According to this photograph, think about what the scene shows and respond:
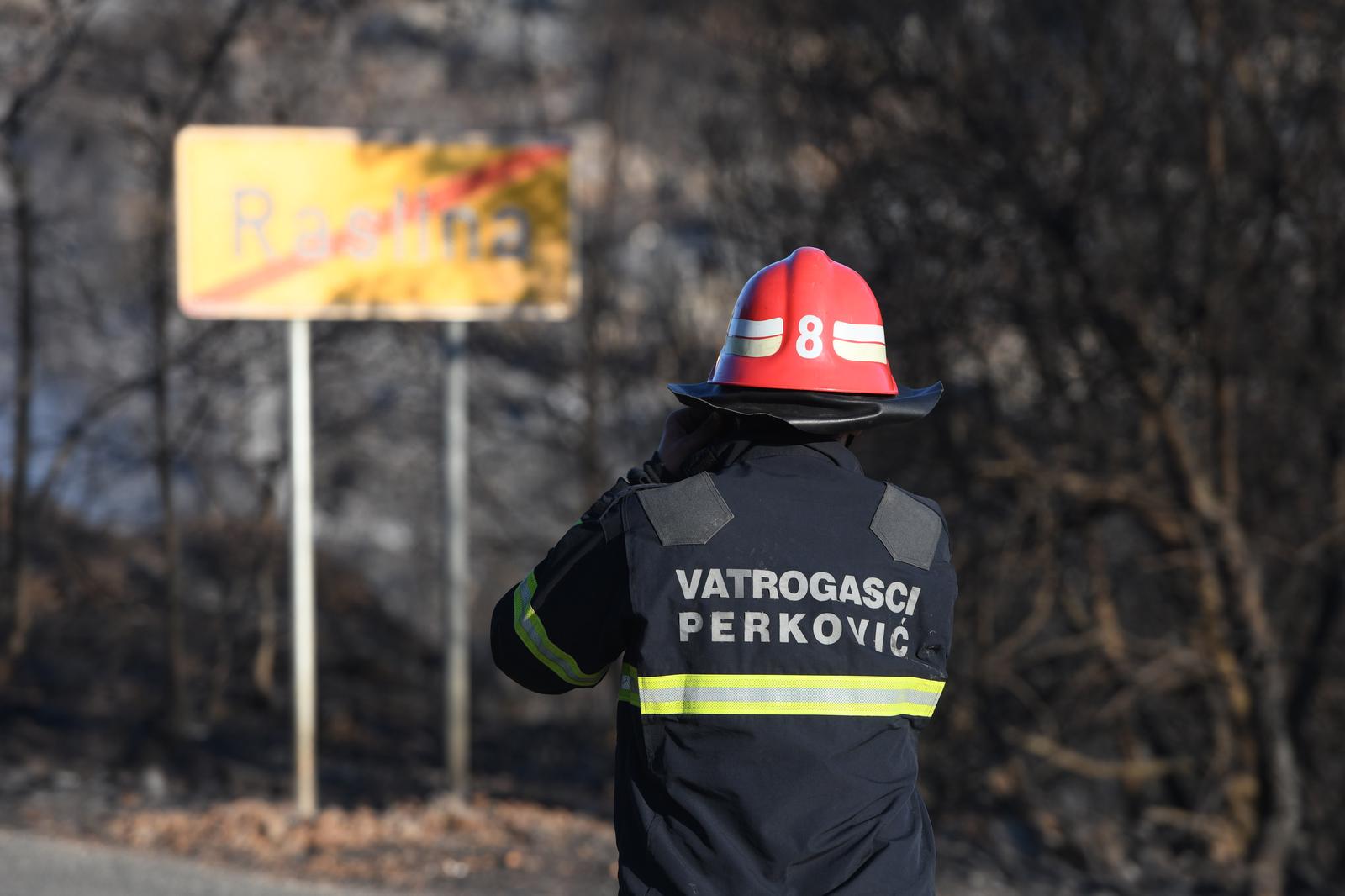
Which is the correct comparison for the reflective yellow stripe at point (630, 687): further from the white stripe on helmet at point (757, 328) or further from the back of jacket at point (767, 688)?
the white stripe on helmet at point (757, 328)

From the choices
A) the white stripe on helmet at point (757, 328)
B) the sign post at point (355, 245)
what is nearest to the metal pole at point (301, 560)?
the sign post at point (355, 245)

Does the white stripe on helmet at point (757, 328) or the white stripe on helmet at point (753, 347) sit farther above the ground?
the white stripe on helmet at point (757, 328)

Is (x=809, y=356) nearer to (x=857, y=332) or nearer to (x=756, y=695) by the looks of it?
(x=857, y=332)

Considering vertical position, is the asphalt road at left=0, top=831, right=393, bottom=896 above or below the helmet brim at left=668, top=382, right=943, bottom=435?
below

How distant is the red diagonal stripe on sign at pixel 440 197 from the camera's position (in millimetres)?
6094

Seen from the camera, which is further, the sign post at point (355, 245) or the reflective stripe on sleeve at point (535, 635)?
the sign post at point (355, 245)

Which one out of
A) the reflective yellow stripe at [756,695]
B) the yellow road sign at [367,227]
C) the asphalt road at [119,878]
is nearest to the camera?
the reflective yellow stripe at [756,695]

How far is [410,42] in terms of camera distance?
10156 millimetres

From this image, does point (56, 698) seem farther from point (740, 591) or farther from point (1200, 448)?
point (740, 591)

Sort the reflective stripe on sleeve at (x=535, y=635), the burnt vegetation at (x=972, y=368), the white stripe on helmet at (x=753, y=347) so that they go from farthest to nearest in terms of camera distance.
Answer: the burnt vegetation at (x=972, y=368)
the white stripe on helmet at (x=753, y=347)
the reflective stripe on sleeve at (x=535, y=635)

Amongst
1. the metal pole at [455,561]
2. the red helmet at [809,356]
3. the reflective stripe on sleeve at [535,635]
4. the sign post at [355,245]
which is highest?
the sign post at [355,245]

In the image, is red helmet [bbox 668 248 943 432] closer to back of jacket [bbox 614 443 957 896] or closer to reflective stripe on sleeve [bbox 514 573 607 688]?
back of jacket [bbox 614 443 957 896]

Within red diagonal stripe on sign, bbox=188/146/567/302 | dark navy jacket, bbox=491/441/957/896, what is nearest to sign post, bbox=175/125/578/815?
red diagonal stripe on sign, bbox=188/146/567/302

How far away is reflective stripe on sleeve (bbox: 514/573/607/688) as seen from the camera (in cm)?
199
